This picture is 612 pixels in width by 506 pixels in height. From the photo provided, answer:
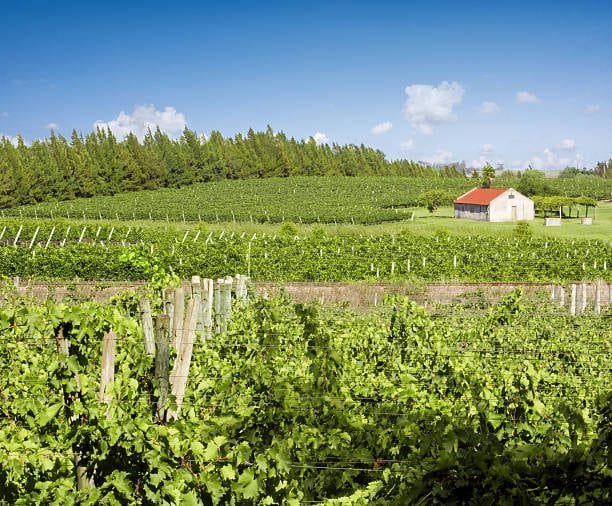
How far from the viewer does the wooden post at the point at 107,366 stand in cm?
442

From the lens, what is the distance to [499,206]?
5922 centimetres

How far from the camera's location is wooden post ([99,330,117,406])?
442 cm

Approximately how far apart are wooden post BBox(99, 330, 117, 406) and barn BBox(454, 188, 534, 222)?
5743cm

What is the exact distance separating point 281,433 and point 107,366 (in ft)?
5.71

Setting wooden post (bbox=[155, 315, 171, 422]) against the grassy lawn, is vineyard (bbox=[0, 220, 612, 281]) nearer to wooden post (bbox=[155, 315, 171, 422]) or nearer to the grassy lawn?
the grassy lawn

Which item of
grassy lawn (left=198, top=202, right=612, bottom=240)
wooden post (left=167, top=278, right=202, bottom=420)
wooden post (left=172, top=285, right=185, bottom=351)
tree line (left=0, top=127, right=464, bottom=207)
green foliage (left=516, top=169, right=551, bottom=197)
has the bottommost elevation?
wooden post (left=167, top=278, right=202, bottom=420)

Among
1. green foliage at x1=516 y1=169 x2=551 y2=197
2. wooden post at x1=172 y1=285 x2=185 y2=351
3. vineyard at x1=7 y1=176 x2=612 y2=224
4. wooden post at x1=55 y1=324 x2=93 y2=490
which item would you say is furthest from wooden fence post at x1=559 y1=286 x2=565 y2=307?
green foliage at x1=516 y1=169 x2=551 y2=197

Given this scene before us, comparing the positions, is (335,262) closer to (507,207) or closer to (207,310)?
(207,310)

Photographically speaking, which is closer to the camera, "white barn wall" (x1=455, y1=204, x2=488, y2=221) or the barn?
the barn

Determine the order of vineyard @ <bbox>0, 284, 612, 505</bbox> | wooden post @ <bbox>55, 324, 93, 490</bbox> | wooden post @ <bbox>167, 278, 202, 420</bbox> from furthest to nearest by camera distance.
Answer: wooden post @ <bbox>167, 278, 202, 420</bbox> → wooden post @ <bbox>55, 324, 93, 490</bbox> → vineyard @ <bbox>0, 284, 612, 505</bbox>

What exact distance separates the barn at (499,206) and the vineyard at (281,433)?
53.9 m

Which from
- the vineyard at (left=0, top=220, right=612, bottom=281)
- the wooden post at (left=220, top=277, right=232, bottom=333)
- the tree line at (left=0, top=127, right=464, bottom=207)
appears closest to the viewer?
the wooden post at (left=220, top=277, right=232, bottom=333)

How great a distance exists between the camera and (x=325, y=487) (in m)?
5.11

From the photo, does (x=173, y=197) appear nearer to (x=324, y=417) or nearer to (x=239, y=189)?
(x=239, y=189)
